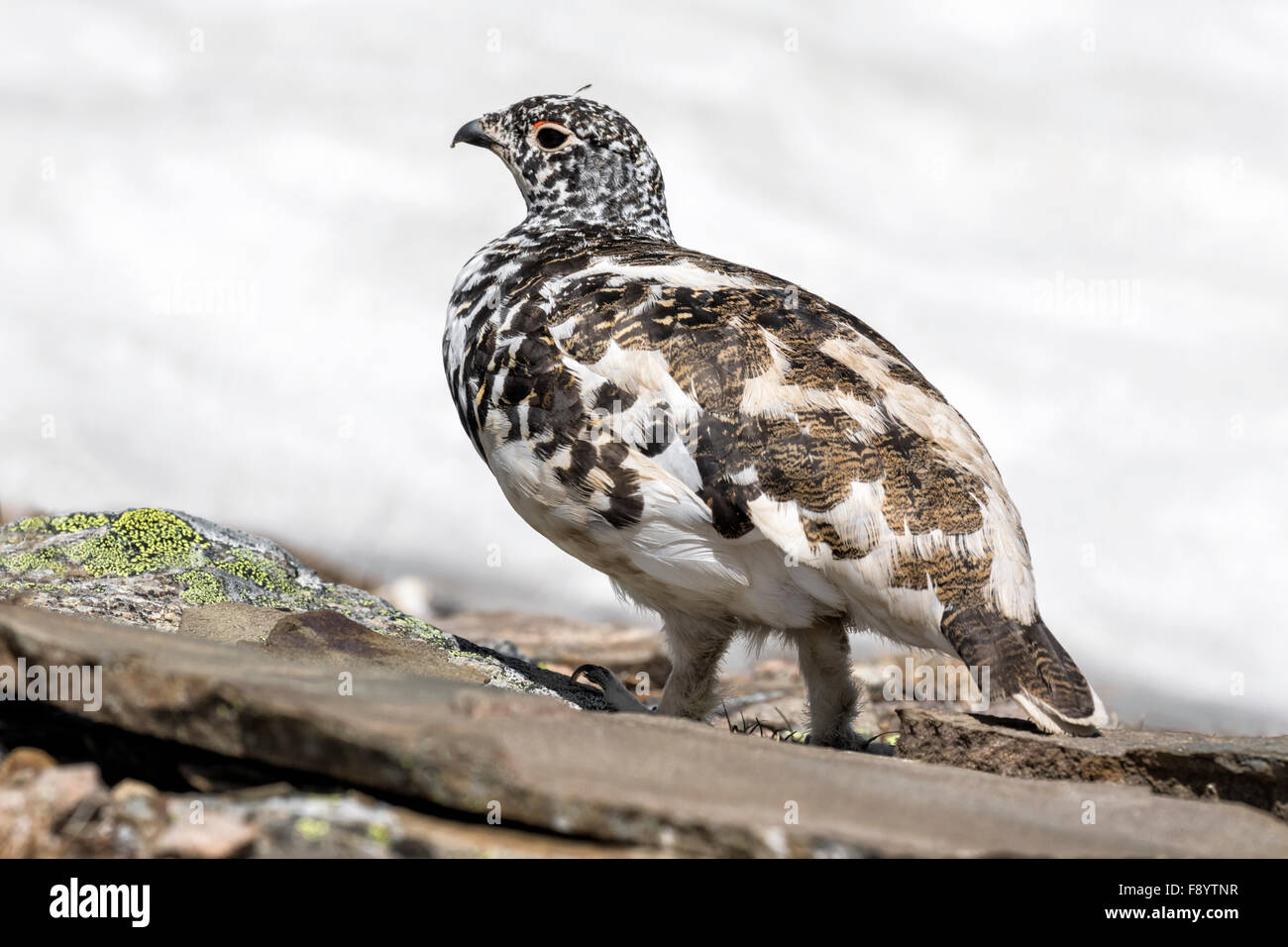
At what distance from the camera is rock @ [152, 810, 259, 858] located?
2.22 m

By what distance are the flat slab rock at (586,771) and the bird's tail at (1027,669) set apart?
25.3 inches

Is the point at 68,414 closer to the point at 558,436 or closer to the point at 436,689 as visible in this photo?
the point at 558,436

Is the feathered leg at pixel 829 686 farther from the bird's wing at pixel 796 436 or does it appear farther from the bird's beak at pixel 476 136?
the bird's beak at pixel 476 136

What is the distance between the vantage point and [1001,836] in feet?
8.30

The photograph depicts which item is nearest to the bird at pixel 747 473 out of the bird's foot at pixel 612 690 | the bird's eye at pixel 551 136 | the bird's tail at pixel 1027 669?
the bird's tail at pixel 1027 669

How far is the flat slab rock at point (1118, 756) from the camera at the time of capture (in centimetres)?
354

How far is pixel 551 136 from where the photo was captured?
577 cm

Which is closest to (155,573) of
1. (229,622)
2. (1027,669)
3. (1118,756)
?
(229,622)

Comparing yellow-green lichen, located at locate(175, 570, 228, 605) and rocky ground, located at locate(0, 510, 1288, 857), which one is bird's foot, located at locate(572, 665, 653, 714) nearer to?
yellow-green lichen, located at locate(175, 570, 228, 605)

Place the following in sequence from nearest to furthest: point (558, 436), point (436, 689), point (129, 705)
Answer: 1. point (129, 705)
2. point (436, 689)
3. point (558, 436)

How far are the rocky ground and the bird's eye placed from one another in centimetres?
324

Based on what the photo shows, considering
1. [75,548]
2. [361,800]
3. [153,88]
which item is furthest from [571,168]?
[153,88]
